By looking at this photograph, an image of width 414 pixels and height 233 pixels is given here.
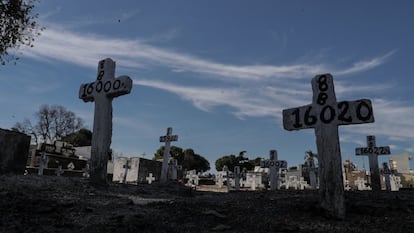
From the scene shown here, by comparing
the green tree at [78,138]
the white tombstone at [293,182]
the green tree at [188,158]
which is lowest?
the white tombstone at [293,182]

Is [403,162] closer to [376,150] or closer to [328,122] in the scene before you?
[376,150]

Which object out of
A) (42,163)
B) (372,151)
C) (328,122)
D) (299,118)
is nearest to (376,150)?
(372,151)

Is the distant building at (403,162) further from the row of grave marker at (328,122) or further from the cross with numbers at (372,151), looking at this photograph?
the row of grave marker at (328,122)

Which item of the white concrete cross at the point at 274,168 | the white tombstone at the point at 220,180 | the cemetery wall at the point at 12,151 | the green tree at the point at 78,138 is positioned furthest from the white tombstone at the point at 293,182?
the green tree at the point at 78,138

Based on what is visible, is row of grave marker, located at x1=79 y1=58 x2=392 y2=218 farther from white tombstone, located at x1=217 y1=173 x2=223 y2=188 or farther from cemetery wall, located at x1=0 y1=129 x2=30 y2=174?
white tombstone, located at x1=217 y1=173 x2=223 y2=188

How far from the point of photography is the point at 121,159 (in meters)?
33.7

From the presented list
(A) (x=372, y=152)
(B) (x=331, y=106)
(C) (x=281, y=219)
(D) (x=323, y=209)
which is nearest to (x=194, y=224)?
(C) (x=281, y=219)

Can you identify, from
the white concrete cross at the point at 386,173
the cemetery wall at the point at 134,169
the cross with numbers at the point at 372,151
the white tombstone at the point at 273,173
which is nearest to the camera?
the cross with numbers at the point at 372,151

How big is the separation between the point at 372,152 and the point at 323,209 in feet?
40.2

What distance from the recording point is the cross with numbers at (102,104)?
870 centimetres

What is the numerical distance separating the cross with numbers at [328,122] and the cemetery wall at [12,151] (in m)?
8.83

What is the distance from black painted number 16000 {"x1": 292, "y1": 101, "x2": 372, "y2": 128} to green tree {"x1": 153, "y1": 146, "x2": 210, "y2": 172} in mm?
51342

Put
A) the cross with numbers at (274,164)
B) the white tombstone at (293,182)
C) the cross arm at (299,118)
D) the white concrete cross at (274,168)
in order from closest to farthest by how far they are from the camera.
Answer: the cross arm at (299,118)
the white concrete cross at (274,168)
the cross with numbers at (274,164)
the white tombstone at (293,182)

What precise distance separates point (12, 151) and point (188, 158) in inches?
1918
